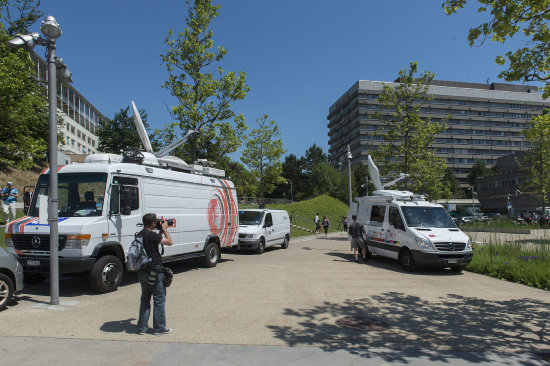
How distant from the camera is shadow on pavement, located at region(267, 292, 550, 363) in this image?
4.88 m

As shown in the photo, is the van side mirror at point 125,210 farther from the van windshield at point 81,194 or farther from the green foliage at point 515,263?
the green foliage at point 515,263

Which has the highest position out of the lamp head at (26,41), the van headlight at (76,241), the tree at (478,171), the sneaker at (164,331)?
the tree at (478,171)

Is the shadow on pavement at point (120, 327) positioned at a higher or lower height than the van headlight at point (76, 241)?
lower

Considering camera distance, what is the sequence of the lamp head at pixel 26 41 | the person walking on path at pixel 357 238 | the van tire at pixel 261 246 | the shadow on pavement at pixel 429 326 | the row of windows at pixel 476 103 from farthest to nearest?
the row of windows at pixel 476 103 → the van tire at pixel 261 246 → the person walking on path at pixel 357 238 → the lamp head at pixel 26 41 → the shadow on pavement at pixel 429 326

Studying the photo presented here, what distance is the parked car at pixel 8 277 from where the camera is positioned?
613cm

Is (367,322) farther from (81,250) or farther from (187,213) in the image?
(187,213)

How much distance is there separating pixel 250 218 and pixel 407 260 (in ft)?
23.0

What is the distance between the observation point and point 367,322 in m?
5.89

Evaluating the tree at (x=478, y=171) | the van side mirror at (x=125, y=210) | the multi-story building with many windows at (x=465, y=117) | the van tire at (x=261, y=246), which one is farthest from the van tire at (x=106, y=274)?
the tree at (x=478, y=171)

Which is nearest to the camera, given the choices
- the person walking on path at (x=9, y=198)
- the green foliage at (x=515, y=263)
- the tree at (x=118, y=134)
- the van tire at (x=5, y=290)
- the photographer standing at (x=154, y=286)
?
the photographer standing at (x=154, y=286)

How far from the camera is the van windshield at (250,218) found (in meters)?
15.9

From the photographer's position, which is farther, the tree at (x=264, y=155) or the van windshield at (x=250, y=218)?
the tree at (x=264, y=155)

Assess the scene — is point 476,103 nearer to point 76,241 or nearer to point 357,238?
point 357,238

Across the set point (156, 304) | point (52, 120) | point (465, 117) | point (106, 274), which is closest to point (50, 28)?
point (52, 120)
